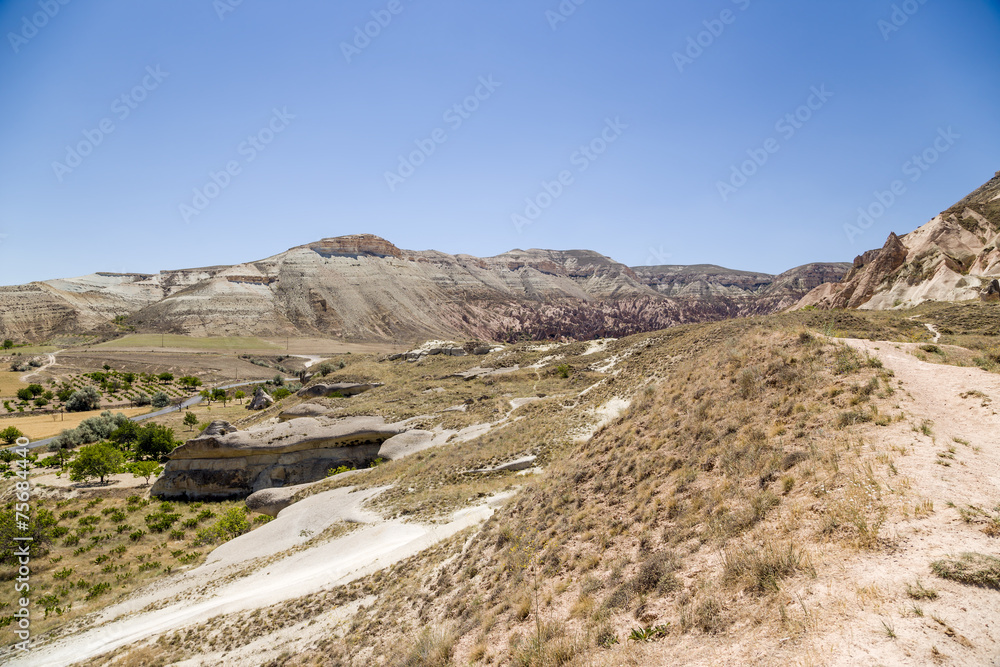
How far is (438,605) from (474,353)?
157 ft

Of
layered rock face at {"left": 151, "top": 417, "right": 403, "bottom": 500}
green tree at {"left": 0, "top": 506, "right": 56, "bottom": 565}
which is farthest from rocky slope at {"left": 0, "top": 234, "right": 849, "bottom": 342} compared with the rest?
green tree at {"left": 0, "top": 506, "right": 56, "bottom": 565}

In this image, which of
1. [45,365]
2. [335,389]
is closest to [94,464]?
[335,389]

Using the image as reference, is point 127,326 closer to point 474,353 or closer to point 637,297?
point 474,353

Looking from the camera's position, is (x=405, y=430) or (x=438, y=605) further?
(x=405, y=430)

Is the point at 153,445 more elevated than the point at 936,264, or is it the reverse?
the point at 153,445

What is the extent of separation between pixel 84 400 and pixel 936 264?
86.1 metres

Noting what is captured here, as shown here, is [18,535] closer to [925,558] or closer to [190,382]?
[925,558]

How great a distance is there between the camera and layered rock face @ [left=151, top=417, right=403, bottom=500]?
2455 centimetres

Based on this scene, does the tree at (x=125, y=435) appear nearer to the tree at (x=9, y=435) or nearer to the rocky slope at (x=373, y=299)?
the tree at (x=9, y=435)

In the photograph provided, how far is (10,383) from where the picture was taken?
5853 cm

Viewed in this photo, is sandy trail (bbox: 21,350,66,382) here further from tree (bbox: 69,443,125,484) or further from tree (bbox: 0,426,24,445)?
tree (bbox: 69,443,125,484)

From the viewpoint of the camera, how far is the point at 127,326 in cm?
10531

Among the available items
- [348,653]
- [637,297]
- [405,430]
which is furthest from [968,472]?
[637,297]

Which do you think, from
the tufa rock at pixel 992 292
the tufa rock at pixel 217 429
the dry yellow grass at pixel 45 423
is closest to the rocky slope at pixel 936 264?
the tufa rock at pixel 992 292
